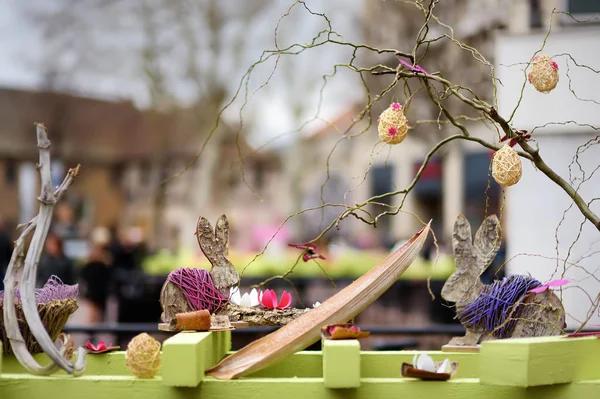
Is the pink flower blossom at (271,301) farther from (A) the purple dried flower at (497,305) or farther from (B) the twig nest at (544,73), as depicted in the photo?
(B) the twig nest at (544,73)

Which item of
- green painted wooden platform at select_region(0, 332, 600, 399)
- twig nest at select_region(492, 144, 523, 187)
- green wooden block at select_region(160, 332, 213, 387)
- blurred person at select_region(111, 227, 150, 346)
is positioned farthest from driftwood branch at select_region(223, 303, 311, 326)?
blurred person at select_region(111, 227, 150, 346)

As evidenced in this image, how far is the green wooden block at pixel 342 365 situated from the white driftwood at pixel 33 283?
27.7 inches

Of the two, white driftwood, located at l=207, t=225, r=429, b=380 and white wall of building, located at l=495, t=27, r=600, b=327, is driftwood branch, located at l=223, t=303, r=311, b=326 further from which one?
white wall of building, located at l=495, t=27, r=600, b=327

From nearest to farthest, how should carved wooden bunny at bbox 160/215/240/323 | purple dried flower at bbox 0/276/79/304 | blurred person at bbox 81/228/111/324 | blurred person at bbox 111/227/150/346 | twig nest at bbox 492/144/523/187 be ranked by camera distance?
1. twig nest at bbox 492/144/523/187
2. purple dried flower at bbox 0/276/79/304
3. carved wooden bunny at bbox 160/215/240/323
4. blurred person at bbox 111/227/150/346
5. blurred person at bbox 81/228/111/324

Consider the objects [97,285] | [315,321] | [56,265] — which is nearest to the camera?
[315,321]

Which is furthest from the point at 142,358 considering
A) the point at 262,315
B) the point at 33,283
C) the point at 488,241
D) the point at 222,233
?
the point at 488,241

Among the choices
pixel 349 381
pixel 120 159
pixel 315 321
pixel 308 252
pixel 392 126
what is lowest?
pixel 349 381

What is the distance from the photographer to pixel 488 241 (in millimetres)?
2986

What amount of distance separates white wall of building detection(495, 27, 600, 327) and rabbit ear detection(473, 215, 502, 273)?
2.11 metres

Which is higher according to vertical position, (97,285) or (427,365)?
(97,285)

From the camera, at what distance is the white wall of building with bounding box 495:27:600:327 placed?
5.00 metres

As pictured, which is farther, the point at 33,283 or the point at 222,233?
the point at 222,233

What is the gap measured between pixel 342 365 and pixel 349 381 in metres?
0.05

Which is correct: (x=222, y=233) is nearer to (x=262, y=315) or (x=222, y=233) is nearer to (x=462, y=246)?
(x=262, y=315)
